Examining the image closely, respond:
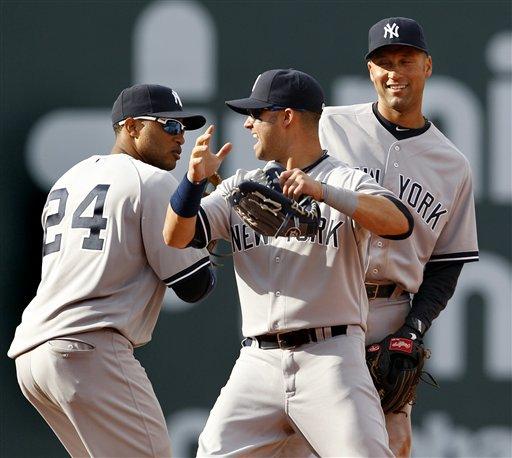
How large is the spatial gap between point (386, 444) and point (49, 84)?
2901mm

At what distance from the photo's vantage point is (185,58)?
627 cm

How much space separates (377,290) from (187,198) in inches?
38.7

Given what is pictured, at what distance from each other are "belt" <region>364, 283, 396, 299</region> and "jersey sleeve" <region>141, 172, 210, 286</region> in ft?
2.04

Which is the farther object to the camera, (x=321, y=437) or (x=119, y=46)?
(x=119, y=46)

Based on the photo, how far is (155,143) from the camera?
190 inches

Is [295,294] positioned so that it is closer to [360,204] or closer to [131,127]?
[360,204]

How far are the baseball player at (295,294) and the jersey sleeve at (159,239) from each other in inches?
11.4

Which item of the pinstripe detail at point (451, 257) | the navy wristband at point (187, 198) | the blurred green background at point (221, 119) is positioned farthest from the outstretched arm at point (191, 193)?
the blurred green background at point (221, 119)

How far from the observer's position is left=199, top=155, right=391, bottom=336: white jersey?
4137mm

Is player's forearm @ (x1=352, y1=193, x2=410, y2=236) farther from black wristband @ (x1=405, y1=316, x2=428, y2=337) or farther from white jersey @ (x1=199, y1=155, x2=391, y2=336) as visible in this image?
black wristband @ (x1=405, y1=316, x2=428, y2=337)

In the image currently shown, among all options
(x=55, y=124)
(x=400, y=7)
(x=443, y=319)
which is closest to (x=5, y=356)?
(x=55, y=124)

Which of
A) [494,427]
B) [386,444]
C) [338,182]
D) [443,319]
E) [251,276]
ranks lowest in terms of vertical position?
[494,427]

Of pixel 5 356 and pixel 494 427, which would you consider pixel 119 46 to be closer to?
pixel 5 356

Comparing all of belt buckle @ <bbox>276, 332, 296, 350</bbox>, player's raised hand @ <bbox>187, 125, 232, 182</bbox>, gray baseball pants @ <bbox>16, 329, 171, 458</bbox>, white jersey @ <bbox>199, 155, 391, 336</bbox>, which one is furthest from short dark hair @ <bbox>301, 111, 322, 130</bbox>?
gray baseball pants @ <bbox>16, 329, 171, 458</bbox>
